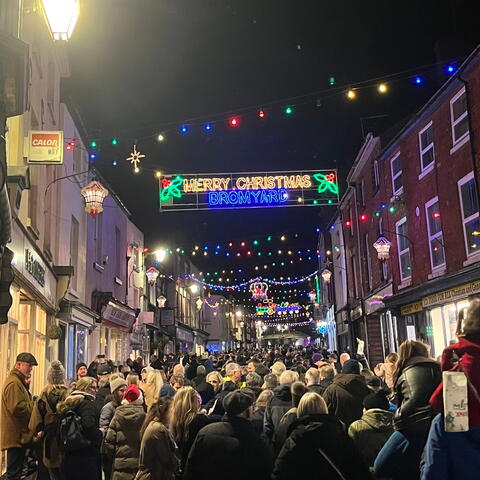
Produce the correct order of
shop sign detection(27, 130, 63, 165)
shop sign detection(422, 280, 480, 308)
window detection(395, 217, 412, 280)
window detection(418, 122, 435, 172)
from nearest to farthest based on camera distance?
shop sign detection(27, 130, 63, 165), shop sign detection(422, 280, 480, 308), window detection(418, 122, 435, 172), window detection(395, 217, 412, 280)

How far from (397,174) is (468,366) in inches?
753

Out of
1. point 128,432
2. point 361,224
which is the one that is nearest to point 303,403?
point 128,432

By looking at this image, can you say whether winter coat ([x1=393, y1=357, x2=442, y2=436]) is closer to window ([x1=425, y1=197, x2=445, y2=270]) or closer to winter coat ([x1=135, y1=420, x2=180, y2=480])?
winter coat ([x1=135, y1=420, x2=180, y2=480])

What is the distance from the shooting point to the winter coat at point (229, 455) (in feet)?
14.8

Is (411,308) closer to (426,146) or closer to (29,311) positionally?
(426,146)

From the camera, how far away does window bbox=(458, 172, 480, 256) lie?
14953 mm

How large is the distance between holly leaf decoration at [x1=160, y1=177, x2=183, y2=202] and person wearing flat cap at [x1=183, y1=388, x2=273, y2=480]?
685 inches

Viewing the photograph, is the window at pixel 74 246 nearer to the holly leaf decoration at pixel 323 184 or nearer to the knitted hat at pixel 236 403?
the holly leaf decoration at pixel 323 184

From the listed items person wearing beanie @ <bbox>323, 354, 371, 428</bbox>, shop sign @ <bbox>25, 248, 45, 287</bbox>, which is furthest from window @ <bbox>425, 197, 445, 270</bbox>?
shop sign @ <bbox>25, 248, 45, 287</bbox>

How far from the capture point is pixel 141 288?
108ft

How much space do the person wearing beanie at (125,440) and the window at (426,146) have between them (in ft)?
46.2

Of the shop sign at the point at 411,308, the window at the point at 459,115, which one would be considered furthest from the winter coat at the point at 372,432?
the shop sign at the point at 411,308

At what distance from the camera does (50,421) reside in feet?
23.5

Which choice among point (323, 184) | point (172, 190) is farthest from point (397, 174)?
point (172, 190)
